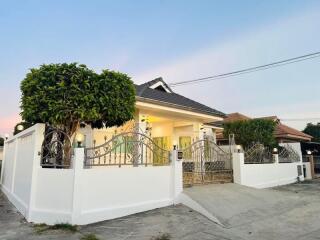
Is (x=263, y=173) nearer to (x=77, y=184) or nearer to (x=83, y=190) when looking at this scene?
(x=83, y=190)

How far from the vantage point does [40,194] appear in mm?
6074

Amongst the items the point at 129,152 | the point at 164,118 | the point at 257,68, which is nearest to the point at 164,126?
the point at 164,118

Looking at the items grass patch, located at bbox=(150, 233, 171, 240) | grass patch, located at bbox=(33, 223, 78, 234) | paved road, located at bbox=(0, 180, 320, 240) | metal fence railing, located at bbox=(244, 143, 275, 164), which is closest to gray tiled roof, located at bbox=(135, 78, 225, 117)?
metal fence railing, located at bbox=(244, 143, 275, 164)

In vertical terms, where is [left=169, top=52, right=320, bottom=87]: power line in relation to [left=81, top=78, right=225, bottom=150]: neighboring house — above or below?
above

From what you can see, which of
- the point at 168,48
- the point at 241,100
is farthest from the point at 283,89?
the point at 168,48

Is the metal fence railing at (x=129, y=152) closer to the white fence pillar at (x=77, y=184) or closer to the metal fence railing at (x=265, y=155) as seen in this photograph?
the white fence pillar at (x=77, y=184)

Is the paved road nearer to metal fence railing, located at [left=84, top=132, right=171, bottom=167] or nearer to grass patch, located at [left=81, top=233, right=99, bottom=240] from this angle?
grass patch, located at [left=81, top=233, right=99, bottom=240]

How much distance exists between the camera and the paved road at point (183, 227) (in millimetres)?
5121

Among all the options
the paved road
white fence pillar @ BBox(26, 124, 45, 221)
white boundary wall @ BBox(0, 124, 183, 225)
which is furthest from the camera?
white fence pillar @ BBox(26, 124, 45, 221)

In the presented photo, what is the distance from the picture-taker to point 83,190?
576 cm

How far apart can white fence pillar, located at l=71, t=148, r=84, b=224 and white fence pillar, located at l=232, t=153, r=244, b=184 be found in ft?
21.1

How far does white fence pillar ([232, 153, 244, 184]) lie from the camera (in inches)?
402

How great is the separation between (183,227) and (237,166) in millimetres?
5283

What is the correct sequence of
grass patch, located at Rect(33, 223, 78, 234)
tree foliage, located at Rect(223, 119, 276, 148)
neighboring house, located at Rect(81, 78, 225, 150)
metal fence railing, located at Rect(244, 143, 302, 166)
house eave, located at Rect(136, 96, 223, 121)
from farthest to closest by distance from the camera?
tree foliage, located at Rect(223, 119, 276, 148), metal fence railing, located at Rect(244, 143, 302, 166), neighboring house, located at Rect(81, 78, 225, 150), house eave, located at Rect(136, 96, 223, 121), grass patch, located at Rect(33, 223, 78, 234)
